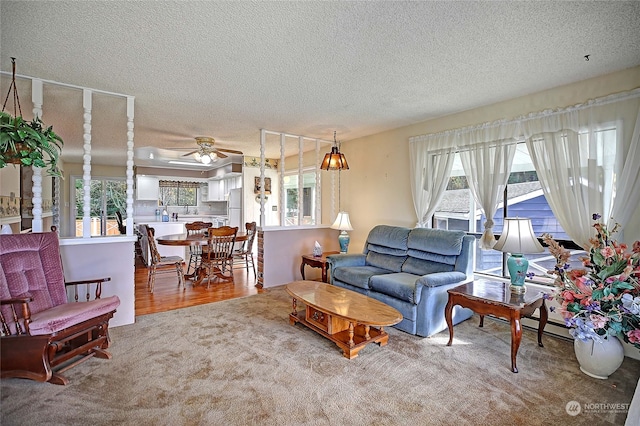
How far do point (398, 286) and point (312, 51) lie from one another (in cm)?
239

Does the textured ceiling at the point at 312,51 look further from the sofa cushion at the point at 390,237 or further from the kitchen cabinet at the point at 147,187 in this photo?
the kitchen cabinet at the point at 147,187

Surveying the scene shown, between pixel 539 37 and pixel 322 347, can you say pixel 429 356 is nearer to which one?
pixel 322 347

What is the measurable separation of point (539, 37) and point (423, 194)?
7.67ft

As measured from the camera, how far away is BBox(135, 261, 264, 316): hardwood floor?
4008 millimetres

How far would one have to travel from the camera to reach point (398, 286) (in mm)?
3217

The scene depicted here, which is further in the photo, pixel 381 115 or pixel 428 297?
pixel 381 115

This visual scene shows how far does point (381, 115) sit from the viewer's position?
416cm

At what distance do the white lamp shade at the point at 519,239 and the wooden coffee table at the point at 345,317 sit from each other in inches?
46.2

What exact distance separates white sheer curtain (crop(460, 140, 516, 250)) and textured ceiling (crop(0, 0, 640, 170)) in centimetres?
56

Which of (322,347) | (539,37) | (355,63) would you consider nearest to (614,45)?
(539,37)

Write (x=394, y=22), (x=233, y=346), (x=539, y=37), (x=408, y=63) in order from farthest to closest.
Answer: (x=233, y=346)
(x=408, y=63)
(x=539, y=37)
(x=394, y=22)

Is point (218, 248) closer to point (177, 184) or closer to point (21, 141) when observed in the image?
point (21, 141)

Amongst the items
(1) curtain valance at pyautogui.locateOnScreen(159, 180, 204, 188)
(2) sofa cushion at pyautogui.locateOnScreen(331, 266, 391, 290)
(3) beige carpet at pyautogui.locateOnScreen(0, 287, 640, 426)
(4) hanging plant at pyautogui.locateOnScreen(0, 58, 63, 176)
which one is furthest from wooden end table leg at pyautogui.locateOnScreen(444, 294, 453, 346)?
(1) curtain valance at pyautogui.locateOnScreen(159, 180, 204, 188)

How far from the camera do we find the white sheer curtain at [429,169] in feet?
13.3
